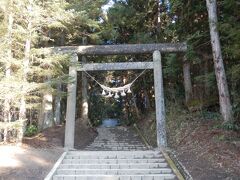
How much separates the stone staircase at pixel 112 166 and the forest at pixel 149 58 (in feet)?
4.86

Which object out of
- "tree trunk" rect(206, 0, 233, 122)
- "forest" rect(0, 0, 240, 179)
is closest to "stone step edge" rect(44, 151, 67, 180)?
"forest" rect(0, 0, 240, 179)

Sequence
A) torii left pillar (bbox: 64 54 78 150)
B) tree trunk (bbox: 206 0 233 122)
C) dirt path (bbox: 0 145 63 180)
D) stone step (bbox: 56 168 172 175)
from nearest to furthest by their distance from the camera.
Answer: dirt path (bbox: 0 145 63 180), stone step (bbox: 56 168 172 175), tree trunk (bbox: 206 0 233 122), torii left pillar (bbox: 64 54 78 150)

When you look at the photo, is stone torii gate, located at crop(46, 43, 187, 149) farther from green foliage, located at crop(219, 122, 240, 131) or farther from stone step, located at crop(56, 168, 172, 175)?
stone step, located at crop(56, 168, 172, 175)

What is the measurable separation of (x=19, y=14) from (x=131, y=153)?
633cm

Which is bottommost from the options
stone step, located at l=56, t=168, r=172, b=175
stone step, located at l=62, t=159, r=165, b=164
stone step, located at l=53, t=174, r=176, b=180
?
stone step, located at l=53, t=174, r=176, b=180

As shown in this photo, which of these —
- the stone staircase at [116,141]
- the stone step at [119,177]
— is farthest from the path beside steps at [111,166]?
the stone staircase at [116,141]

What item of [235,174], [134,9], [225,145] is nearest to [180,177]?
[235,174]

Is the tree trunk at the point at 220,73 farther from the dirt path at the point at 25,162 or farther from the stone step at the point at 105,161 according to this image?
the dirt path at the point at 25,162

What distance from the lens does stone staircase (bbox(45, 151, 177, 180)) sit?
8.72 metres

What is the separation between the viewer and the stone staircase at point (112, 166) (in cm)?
872

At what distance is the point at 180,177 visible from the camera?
8.41 meters

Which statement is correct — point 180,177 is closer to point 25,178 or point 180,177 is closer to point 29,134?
point 25,178

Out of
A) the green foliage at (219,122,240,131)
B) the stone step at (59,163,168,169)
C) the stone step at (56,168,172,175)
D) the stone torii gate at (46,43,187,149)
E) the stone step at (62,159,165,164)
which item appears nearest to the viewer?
the stone step at (56,168,172,175)

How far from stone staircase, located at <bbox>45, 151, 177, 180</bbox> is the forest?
4.86 ft
